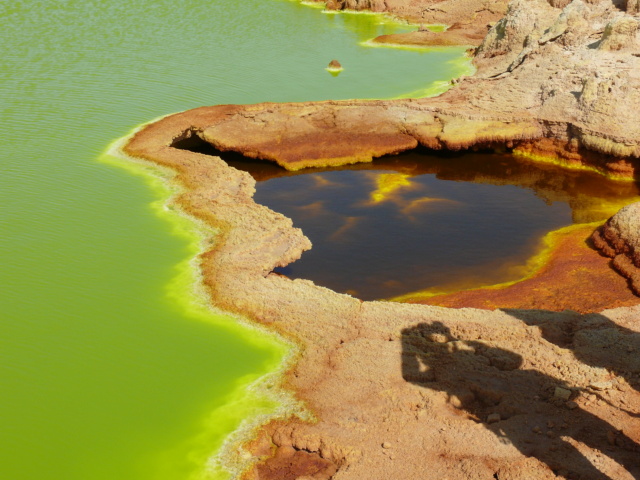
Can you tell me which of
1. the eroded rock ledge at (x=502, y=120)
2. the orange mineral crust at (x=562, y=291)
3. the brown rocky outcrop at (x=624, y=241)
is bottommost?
the orange mineral crust at (x=562, y=291)

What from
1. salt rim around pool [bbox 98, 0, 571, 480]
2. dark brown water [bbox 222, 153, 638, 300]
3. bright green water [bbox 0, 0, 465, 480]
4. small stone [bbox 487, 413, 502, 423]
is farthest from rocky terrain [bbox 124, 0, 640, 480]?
bright green water [bbox 0, 0, 465, 480]

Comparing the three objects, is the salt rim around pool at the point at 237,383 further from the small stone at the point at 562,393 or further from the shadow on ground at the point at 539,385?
the small stone at the point at 562,393

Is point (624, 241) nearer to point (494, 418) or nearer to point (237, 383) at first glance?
point (494, 418)

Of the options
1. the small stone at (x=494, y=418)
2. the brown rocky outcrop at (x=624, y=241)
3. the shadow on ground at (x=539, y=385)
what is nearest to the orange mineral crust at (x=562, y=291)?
the brown rocky outcrop at (x=624, y=241)

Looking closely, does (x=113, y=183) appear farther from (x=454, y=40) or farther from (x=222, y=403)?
(x=454, y=40)

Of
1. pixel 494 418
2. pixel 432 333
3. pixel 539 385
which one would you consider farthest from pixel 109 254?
pixel 539 385

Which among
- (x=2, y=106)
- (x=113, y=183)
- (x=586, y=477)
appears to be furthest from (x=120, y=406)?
(x=2, y=106)
